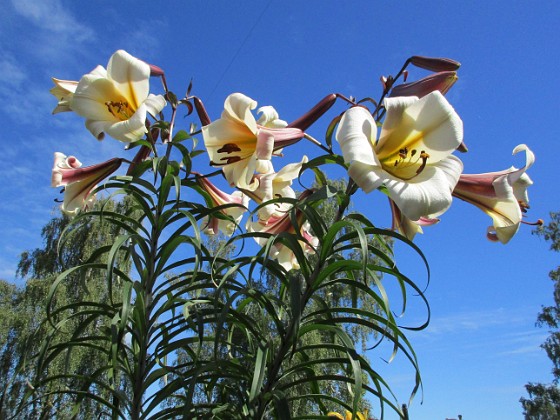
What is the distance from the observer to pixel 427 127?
0.96 m

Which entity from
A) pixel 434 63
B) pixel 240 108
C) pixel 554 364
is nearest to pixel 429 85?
pixel 434 63

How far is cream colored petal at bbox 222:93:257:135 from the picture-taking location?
108cm

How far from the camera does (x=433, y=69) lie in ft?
3.52

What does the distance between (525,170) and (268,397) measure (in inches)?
28.4

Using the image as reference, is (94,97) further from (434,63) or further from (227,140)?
(434,63)

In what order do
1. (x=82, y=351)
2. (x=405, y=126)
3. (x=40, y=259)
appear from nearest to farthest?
(x=405, y=126), (x=82, y=351), (x=40, y=259)

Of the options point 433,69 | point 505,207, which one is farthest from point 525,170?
point 433,69

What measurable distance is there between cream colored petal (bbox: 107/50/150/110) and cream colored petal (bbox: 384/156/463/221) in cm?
64

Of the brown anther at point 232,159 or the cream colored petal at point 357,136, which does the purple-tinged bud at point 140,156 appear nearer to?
the brown anther at point 232,159

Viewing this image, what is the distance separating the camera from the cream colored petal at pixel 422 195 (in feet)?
2.76

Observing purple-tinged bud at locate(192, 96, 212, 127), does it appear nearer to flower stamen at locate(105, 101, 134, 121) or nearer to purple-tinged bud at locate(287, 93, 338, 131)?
flower stamen at locate(105, 101, 134, 121)

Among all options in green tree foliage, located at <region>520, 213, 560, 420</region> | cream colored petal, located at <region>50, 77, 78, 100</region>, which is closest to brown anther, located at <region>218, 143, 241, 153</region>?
cream colored petal, located at <region>50, 77, 78, 100</region>

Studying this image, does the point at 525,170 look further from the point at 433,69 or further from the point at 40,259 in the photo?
the point at 40,259

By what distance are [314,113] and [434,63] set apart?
279mm
